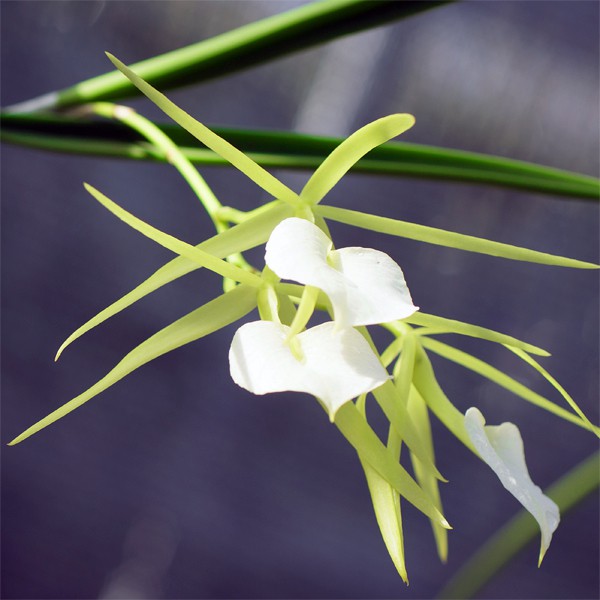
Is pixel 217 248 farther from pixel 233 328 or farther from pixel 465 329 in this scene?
pixel 233 328

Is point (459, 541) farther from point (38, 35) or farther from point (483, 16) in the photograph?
point (38, 35)

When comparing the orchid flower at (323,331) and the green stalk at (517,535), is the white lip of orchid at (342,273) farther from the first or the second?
the green stalk at (517,535)

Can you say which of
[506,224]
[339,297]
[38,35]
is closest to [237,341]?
[339,297]

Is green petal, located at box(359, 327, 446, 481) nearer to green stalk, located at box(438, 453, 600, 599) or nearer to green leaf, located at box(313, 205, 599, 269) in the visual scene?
green leaf, located at box(313, 205, 599, 269)

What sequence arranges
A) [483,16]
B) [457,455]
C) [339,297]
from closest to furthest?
[339,297], [483,16], [457,455]

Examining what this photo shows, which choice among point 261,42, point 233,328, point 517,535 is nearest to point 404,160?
point 261,42

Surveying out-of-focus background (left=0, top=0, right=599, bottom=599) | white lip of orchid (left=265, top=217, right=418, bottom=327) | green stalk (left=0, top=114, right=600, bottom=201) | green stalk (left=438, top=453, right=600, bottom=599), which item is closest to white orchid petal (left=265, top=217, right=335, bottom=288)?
white lip of orchid (left=265, top=217, right=418, bottom=327)
